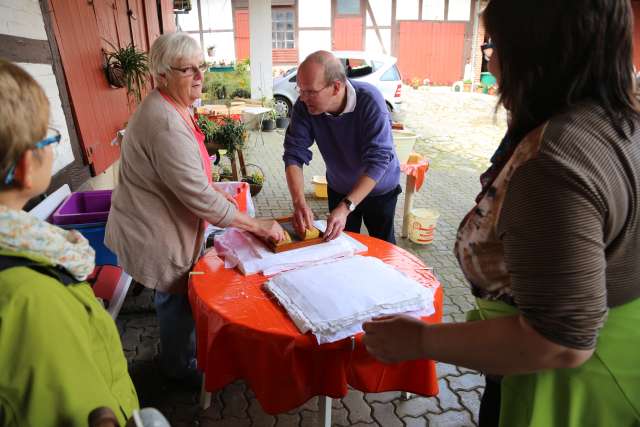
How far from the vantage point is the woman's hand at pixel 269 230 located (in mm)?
1796

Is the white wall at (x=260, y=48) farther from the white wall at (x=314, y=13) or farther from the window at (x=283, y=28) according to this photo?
the white wall at (x=314, y=13)

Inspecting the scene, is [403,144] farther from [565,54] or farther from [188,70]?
[565,54]

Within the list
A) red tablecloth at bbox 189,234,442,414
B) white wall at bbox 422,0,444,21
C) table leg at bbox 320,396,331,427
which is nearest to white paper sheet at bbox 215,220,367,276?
red tablecloth at bbox 189,234,442,414

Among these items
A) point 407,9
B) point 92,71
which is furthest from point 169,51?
point 407,9

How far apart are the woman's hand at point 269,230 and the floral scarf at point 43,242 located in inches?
35.6

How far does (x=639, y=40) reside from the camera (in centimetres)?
1503

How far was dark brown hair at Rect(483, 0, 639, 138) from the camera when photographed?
68 centimetres

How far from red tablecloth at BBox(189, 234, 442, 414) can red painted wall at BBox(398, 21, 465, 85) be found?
1737cm

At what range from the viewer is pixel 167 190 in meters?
1.78

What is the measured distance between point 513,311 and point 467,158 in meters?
7.52

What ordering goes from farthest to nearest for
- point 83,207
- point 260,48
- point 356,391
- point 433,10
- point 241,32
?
point 433,10 < point 241,32 < point 260,48 < point 83,207 < point 356,391

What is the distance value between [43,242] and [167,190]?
973mm

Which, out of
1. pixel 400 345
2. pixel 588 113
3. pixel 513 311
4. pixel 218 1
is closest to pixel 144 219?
pixel 400 345

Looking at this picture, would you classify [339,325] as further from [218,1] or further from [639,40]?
[639,40]
